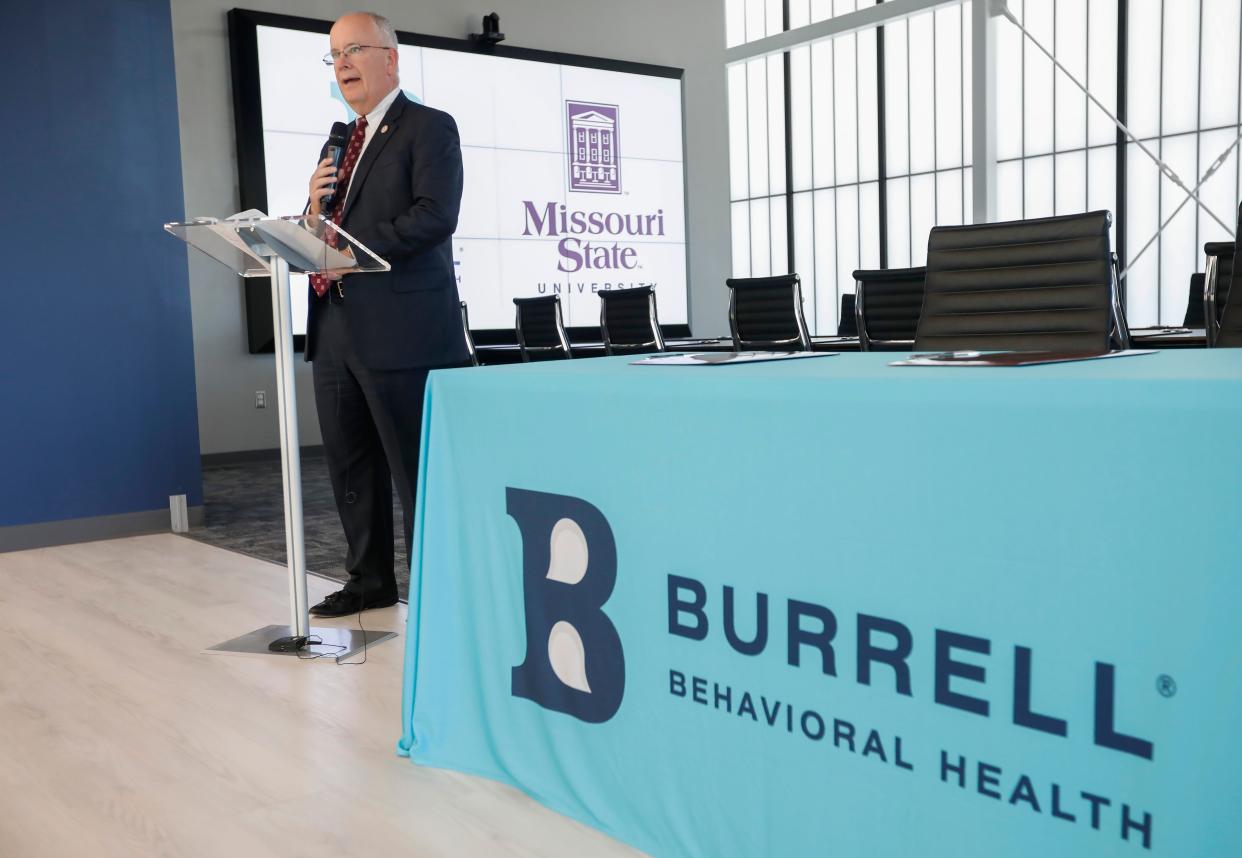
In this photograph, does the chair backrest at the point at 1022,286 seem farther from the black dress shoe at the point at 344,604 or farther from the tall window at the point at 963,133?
the tall window at the point at 963,133

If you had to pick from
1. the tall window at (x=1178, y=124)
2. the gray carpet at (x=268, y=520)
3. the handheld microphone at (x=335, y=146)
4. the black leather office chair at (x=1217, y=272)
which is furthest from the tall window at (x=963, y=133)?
the handheld microphone at (x=335, y=146)

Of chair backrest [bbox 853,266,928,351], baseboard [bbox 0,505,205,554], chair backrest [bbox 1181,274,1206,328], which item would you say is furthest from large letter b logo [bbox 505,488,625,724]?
chair backrest [bbox 1181,274,1206,328]

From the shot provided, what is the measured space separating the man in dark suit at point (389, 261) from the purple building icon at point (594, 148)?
19.4 ft

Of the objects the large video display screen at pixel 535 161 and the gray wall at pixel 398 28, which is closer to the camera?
the gray wall at pixel 398 28

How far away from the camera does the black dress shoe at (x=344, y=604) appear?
2881 millimetres

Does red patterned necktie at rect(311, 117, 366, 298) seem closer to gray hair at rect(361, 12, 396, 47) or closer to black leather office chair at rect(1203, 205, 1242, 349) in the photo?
gray hair at rect(361, 12, 396, 47)

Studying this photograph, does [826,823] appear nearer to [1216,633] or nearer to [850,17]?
[1216,633]

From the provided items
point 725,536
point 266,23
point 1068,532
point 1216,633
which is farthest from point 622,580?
point 266,23

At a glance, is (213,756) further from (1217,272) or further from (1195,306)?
(1195,306)

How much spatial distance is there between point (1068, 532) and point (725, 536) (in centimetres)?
46

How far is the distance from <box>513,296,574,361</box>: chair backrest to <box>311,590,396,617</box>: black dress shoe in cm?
338

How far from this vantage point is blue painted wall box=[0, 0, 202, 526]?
4.09 m

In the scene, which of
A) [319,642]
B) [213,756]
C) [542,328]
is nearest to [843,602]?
[213,756]

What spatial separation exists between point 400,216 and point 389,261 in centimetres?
12
